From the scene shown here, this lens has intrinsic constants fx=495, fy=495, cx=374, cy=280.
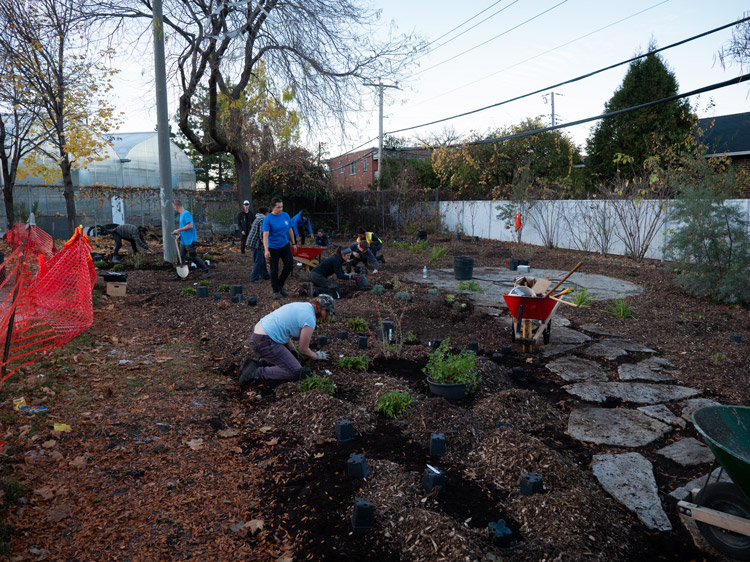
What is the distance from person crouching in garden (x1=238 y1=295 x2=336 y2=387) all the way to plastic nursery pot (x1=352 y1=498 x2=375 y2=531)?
2.32 metres

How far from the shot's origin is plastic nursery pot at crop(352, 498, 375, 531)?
8.61 ft

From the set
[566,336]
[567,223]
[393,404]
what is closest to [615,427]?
[393,404]

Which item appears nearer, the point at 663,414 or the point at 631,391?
the point at 663,414

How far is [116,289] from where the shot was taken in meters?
8.81

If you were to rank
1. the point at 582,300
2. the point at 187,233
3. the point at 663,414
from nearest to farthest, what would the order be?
the point at 663,414
the point at 582,300
the point at 187,233

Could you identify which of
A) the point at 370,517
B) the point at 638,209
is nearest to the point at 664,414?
the point at 370,517

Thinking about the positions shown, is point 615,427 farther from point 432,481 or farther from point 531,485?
point 432,481

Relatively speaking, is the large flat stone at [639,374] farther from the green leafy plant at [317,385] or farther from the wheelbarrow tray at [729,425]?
the green leafy plant at [317,385]

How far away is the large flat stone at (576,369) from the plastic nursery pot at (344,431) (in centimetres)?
260

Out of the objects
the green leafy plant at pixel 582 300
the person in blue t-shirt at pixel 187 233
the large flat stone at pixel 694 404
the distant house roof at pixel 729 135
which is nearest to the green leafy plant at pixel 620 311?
the green leafy plant at pixel 582 300

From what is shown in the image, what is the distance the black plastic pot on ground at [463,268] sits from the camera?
10672mm

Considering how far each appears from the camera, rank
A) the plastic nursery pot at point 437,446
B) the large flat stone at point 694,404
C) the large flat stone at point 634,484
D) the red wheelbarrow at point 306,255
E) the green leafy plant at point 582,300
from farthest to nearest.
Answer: the red wheelbarrow at point 306,255 → the green leafy plant at point 582,300 → the large flat stone at point 694,404 → the plastic nursery pot at point 437,446 → the large flat stone at point 634,484

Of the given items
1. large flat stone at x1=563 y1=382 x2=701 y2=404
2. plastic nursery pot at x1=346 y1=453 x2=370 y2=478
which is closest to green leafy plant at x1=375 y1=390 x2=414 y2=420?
plastic nursery pot at x1=346 y1=453 x2=370 y2=478

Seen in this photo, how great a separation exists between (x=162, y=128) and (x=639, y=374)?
1096 centimetres
